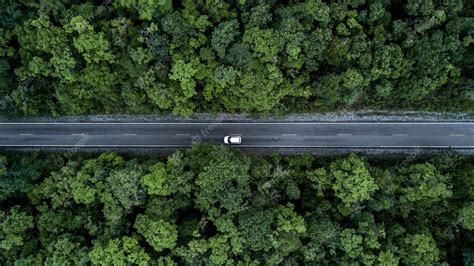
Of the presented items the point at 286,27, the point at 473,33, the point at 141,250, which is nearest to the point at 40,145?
the point at 141,250

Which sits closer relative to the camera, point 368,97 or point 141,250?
point 141,250

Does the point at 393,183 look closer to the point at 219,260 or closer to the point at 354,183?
the point at 354,183

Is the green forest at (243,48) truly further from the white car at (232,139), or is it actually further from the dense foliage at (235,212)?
the dense foliage at (235,212)

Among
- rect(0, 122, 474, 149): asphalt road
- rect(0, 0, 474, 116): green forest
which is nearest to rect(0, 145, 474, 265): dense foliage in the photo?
rect(0, 122, 474, 149): asphalt road

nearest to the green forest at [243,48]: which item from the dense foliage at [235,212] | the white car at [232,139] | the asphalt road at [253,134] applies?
the asphalt road at [253,134]

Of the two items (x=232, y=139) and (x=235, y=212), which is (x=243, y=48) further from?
(x=235, y=212)

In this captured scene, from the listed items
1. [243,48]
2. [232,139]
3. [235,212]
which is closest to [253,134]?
[232,139]
